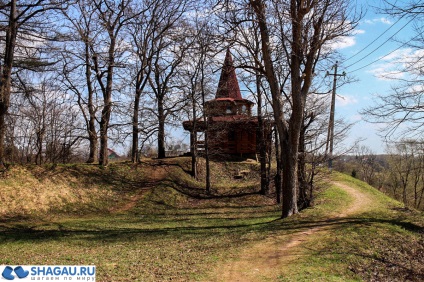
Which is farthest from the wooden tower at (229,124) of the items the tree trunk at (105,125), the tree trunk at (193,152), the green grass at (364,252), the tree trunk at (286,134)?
the green grass at (364,252)

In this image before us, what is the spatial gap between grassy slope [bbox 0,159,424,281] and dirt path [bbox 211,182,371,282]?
0.32m

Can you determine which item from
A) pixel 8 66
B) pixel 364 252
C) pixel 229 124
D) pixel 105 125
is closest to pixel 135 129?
pixel 105 125

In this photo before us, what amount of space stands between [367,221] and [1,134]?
15.6 m

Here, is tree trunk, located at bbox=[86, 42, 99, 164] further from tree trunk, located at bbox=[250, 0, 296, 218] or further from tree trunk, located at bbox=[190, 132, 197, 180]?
tree trunk, located at bbox=[250, 0, 296, 218]

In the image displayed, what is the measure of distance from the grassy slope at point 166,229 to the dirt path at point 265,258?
12.4 inches

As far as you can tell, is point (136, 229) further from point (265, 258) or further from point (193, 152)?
point (193, 152)

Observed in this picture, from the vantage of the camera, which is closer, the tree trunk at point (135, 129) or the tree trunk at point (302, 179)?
the tree trunk at point (302, 179)

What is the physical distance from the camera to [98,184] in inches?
788

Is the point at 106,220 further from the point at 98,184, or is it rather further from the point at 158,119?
the point at 158,119

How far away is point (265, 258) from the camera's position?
7832 millimetres

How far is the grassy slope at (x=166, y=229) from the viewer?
7289 millimetres

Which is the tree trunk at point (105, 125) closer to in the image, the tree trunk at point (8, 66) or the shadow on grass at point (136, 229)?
the tree trunk at point (8, 66)

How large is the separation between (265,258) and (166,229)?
6.00m

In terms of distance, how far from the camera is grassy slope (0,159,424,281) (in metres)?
7.29
